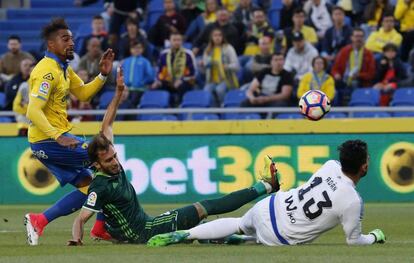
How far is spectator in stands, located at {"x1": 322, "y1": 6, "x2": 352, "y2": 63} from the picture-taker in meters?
20.6

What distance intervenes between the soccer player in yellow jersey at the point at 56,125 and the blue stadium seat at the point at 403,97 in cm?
833

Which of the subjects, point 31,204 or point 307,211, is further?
point 31,204

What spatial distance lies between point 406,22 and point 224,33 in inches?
131

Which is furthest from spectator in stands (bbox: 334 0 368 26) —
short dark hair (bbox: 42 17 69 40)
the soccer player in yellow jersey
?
short dark hair (bbox: 42 17 69 40)

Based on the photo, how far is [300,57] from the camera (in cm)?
2027

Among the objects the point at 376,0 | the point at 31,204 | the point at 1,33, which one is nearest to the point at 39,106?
the point at 31,204

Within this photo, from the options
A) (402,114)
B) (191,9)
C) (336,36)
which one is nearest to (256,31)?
(336,36)

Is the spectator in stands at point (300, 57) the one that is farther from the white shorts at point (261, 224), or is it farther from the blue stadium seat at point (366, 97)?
the white shorts at point (261, 224)

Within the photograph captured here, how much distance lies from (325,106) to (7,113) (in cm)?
706

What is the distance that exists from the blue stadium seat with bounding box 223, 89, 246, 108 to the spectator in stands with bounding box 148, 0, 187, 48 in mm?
2549

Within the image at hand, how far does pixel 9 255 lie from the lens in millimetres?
9977

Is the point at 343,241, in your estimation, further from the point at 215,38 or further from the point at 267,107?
the point at 215,38

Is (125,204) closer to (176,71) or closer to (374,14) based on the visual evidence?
(176,71)

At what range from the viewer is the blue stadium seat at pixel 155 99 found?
66.0ft
